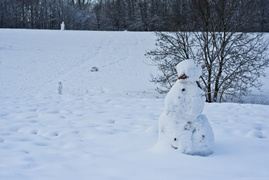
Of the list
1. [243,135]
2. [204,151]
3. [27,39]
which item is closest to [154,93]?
[243,135]

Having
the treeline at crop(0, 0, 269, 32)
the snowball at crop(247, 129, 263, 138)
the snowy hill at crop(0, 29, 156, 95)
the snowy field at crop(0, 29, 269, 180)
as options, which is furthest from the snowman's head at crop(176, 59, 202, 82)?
the treeline at crop(0, 0, 269, 32)

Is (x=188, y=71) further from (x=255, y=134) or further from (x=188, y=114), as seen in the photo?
(x=255, y=134)

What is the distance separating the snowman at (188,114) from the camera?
10.7 feet

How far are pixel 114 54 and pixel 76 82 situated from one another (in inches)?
273

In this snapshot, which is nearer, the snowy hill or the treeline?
the snowy hill

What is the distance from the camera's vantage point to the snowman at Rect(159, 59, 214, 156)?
3.27m

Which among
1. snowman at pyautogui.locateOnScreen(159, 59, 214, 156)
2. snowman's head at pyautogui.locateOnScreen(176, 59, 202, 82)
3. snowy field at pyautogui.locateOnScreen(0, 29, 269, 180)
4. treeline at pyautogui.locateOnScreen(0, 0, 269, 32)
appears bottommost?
snowy field at pyautogui.locateOnScreen(0, 29, 269, 180)

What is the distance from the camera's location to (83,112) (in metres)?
6.16

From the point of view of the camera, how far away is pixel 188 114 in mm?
3318

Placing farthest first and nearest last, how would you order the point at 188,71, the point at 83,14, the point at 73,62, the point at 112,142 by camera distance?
the point at 83,14 < the point at 73,62 < the point at 112,142 < the point at 188,71

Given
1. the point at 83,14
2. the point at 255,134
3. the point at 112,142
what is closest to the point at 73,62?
the point at 112,142

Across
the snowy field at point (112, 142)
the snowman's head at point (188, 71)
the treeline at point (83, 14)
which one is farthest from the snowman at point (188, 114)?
the treeline at point (83, 14)

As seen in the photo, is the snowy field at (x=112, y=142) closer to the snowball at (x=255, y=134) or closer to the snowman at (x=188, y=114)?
the snowball at (x=255, y=134)

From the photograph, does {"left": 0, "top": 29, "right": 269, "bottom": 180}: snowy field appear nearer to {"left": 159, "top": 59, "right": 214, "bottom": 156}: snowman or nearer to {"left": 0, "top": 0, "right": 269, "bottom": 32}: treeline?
{"left": 159, "top": 59, "right": 214, "bottom": 156}: snowman
